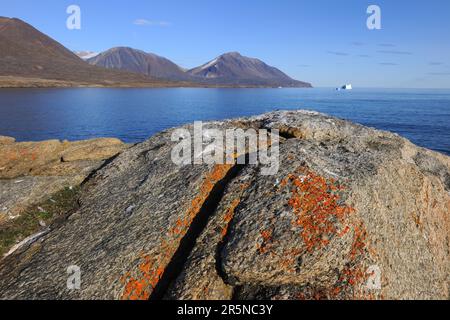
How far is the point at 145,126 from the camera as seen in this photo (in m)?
88.8

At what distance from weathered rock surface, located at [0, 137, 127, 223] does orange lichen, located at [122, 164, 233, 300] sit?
833 centimetres

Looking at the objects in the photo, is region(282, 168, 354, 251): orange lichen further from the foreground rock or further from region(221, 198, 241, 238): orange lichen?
region(221, 198, 241, 238): orange lichen

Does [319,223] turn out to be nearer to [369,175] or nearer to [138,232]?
[369,175]

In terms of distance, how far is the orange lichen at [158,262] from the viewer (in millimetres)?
9172

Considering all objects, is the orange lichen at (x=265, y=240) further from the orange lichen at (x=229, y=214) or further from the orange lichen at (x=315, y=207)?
the orange lichen at (x=229, y=214)

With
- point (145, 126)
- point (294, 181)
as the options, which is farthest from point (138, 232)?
point (145, 126)

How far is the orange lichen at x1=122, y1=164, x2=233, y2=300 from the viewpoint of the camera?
9.17 m

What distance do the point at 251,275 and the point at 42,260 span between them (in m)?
6.95

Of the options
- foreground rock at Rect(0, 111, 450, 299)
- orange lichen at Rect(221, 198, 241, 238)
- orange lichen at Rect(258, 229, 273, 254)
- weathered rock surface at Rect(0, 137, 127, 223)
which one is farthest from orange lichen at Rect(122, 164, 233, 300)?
weathered rock surface at Rect(0, 137, 127, 223)

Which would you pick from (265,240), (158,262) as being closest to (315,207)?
(265,240)

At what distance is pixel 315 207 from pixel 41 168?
56.2ft

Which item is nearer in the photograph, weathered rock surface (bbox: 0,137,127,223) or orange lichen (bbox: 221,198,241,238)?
orange lichen (bbox: 221,198,241,238)
